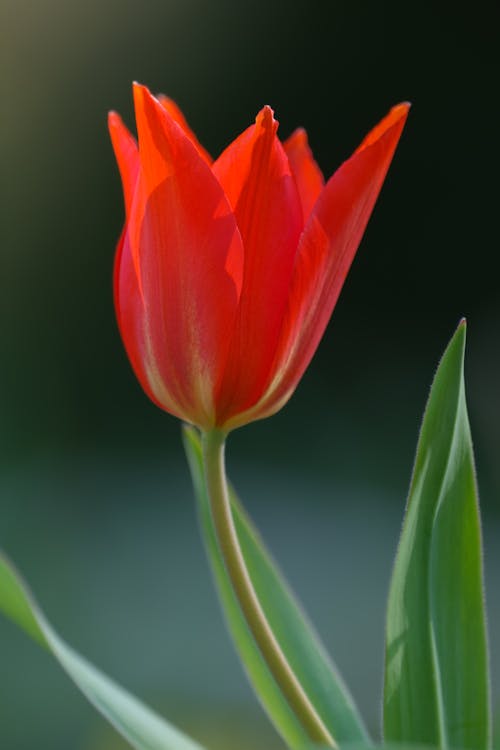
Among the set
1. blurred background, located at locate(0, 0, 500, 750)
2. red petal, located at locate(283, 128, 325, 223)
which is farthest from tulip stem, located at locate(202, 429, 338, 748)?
blurred background, located at locate(0, 0, 500, 750)

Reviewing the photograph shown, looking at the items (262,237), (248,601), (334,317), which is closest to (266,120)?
(262,237)

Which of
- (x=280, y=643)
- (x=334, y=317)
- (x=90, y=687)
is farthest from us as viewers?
(x=334, y=317)

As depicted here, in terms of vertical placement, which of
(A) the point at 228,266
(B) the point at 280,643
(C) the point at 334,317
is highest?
(A) the point at 228,266

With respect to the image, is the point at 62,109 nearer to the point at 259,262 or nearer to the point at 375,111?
the point at 375,111

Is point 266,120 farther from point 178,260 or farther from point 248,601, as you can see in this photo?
point 248,601

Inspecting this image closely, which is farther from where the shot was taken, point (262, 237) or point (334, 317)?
point (334, 317)

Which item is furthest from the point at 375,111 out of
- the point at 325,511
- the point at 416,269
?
the point at 325,511

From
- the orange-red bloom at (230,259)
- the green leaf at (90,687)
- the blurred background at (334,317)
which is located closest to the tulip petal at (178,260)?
the orange-red bloom at (230,259)

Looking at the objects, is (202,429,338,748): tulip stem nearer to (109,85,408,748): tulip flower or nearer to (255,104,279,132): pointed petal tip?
(109,85,408,748): tulip flower

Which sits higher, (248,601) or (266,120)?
(266,120)
